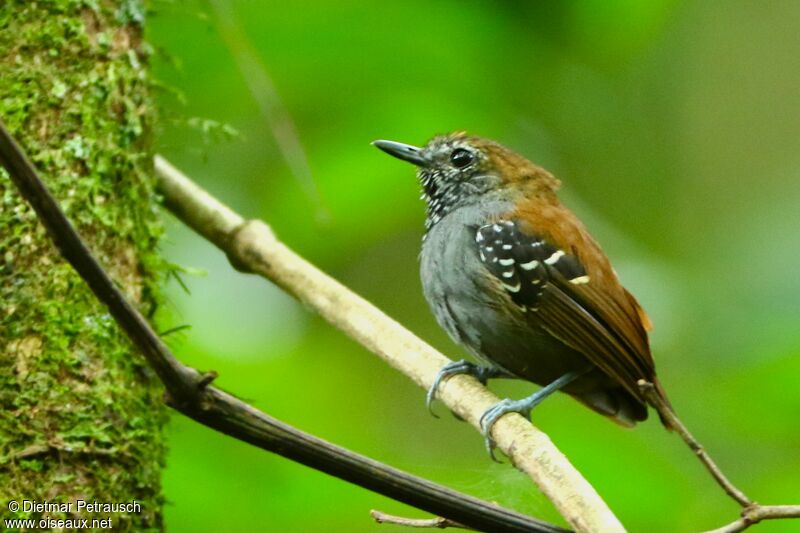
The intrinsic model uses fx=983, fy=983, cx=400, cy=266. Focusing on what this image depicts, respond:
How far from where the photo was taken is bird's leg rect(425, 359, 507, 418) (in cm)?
299

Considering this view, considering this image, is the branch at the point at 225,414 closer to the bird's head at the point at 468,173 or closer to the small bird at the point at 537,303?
the small bird at the point at 537,303

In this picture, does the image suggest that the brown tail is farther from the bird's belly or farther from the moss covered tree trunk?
the moss covered tree trunk

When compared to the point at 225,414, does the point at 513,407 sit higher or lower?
higher

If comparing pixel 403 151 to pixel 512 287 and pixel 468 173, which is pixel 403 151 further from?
pixel 512 287

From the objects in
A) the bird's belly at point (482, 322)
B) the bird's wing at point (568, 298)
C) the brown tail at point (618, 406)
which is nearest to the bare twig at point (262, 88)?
the bird's belly at point (482, 322)

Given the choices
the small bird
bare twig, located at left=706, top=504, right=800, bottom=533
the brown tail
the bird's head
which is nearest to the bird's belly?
the small bird

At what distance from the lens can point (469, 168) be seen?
13.2 ft

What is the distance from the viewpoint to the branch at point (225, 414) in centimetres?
167

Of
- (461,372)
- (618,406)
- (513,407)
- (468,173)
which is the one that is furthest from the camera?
(468,173)

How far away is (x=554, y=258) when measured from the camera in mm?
3584

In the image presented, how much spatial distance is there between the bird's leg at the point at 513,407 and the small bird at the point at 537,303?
0.01 meters

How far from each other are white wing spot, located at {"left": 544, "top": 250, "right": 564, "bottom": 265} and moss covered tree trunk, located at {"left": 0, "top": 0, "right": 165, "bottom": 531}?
4.55ft

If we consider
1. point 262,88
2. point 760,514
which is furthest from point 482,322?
point 760,514

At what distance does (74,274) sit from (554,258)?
1704mm
